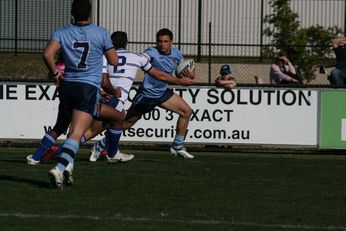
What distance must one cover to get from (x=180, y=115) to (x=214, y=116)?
2758 millimetres

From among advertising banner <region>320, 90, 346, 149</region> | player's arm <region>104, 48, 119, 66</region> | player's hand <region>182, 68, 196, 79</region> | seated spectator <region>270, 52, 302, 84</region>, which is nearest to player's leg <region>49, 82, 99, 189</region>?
player's arm <region>104, 48, 119, 66</region>

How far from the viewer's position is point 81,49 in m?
11.6

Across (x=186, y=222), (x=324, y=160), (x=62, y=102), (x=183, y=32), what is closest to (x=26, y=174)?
(x=62, y=102)

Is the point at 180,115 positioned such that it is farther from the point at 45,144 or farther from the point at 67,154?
the point at 67,154

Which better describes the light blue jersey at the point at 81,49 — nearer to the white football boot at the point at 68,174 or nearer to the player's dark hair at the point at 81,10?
the player's dark hair at the point at 81,10

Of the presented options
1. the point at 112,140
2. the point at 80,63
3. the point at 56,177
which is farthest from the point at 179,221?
the point at 112,140

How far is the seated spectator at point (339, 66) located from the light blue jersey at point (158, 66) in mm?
5640

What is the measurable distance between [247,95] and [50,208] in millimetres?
9957

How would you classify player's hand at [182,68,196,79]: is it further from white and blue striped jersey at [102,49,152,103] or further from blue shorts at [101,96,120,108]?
blue shorts at [101,96,120,108]

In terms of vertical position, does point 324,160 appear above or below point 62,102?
below

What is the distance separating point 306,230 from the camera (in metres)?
9.30

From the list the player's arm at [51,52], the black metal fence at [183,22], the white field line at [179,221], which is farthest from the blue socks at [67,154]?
the black metal fence at [183,22]

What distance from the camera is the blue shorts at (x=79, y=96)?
1151cm

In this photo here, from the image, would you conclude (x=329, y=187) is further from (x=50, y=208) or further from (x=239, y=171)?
(x=50, y=208)
